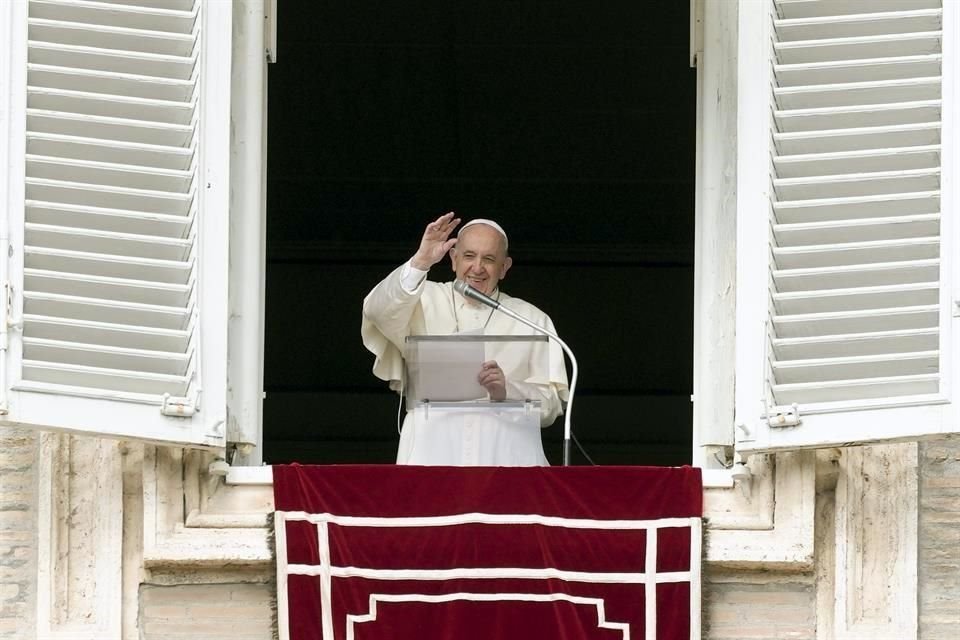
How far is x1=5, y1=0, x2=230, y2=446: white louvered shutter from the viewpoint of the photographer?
22.0 feet

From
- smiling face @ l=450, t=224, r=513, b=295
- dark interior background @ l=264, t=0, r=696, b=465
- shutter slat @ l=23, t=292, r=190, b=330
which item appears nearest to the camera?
shutter slat @ l=23, t=292, r=190, b=330

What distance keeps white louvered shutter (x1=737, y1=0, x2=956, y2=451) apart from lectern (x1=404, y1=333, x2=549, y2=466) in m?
0.75

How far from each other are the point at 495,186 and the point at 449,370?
4970 mm

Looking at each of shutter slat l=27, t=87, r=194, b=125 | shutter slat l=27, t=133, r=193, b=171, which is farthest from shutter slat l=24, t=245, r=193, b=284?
shutter slat l=27, t=87, r=194, b=125

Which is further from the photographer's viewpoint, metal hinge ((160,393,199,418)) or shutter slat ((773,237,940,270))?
shutter slat ((773,237,940,270))

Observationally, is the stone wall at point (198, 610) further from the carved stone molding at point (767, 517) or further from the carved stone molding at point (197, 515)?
the carved stone molding at point (767, 517)

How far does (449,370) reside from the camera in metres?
7.12

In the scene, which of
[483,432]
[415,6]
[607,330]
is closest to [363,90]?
[415,6]

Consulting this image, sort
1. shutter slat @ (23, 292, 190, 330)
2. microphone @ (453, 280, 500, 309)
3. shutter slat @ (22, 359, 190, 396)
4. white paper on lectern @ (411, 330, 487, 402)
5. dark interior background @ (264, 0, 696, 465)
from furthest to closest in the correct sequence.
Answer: dark interior background @ (264, 0, 696, 465)
microphone @ (453, 280, 500, 309)
white paper on lectern @ (411, 330, 487, 402)
shutter slat @ (23, 292, 190, 330)
shutter slat @ (22, 359, 190, 396)

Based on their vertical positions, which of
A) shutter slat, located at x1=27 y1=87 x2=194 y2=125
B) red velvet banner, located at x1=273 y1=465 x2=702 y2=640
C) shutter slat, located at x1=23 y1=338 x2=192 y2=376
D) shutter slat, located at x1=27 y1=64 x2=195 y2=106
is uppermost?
shutter slat, located at x1=27 y1=64 x2=195 y2=106

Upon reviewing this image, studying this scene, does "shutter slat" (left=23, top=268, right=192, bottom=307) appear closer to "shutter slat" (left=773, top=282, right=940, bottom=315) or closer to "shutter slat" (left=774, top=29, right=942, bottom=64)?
"shutter slat" (left=773, top=282, right=940, bottom=315)

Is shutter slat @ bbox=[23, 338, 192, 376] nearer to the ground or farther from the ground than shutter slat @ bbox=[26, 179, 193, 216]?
nearer to the ground

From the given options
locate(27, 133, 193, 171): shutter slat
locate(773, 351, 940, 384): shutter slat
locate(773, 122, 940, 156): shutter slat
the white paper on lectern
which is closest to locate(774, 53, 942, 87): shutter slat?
locate(773, 122, 940, 156): shutter slat

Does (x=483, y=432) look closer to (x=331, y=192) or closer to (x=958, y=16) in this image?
(x=958, y=16)
